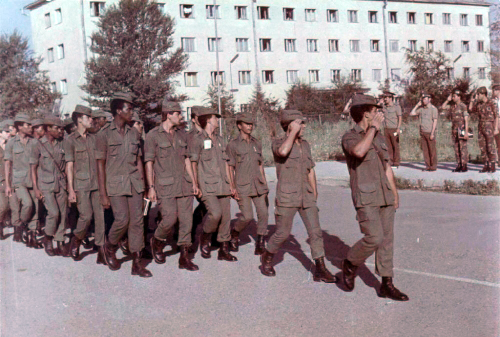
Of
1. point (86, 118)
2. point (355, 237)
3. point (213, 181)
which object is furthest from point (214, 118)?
point (355, 237)

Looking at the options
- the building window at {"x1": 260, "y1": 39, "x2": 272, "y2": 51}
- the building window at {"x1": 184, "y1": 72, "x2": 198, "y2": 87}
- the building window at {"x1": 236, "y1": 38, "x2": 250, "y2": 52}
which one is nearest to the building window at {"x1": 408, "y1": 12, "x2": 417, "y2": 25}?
the building window at {"x1": 260, "y1": 39, "x2": 272, "y2": 51}

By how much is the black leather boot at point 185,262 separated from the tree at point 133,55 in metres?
38.7

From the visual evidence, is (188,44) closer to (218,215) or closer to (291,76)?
(291,76)

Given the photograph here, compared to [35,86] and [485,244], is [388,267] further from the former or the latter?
[35,86]

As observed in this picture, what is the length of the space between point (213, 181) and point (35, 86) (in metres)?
41.1

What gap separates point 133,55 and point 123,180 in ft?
134

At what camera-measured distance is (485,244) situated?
715 centimetres

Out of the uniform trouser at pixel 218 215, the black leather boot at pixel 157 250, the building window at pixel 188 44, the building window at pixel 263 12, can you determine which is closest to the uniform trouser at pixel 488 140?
the uniform trouser at pixel 218 215

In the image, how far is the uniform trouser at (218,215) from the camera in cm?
727

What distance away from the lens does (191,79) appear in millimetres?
53688

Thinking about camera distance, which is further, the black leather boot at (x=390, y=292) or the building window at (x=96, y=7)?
the building window at (x=96, y=7)

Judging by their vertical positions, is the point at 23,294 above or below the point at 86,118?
below

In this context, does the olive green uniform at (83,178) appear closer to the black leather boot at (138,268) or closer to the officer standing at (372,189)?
the black leather boot at (138,268)

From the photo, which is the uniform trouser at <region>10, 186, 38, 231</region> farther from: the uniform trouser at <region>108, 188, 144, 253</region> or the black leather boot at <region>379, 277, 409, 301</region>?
the black leather boot at <region>379, 277, 409, 301</region>
